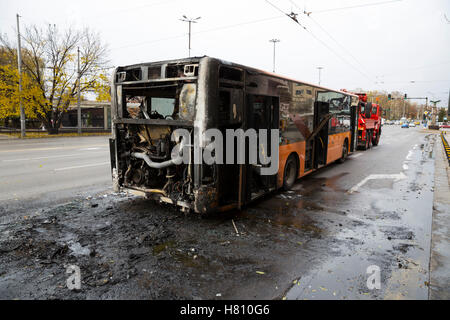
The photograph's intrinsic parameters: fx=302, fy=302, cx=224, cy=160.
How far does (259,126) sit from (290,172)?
2384mm

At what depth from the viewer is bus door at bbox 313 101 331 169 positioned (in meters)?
9.41

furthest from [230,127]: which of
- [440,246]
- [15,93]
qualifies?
[15,93]

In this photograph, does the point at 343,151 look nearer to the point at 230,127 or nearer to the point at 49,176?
the point at 230,127

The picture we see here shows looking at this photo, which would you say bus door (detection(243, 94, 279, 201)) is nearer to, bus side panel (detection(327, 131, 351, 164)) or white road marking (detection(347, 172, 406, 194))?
white road marking (detection(347, 172, 406, 194))

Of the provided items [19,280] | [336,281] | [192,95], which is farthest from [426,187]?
[19,280]

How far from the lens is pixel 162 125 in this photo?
19.6 ft

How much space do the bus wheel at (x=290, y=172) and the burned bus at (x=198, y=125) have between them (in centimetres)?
3

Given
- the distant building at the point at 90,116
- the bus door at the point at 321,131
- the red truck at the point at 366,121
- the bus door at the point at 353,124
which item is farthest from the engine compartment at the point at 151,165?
the distant building at the point at 90,116

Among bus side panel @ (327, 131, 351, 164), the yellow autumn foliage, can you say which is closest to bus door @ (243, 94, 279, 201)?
bus side panel @ (327, 131, 351, 164)

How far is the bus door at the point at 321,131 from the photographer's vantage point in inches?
371

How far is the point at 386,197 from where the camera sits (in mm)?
7688

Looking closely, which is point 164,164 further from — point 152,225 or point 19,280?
→ point 19,280
